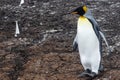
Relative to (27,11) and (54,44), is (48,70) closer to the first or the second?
(54,44)

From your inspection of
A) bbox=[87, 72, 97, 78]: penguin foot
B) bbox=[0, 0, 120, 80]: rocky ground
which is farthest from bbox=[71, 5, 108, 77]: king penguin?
bbox=[0, 0, 120, 80]: rocky ground

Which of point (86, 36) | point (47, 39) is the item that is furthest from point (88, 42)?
point (47, 39)

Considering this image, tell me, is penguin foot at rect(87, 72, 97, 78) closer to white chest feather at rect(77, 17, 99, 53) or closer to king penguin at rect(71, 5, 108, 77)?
king penguin at rect(71, 5, 108, 77)

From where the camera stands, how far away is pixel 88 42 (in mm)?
5117

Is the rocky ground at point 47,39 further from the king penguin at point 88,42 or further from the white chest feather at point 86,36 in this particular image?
the white chest feather at point 86,36

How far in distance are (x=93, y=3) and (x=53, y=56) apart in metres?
3.01

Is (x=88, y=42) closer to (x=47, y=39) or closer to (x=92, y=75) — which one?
(x=92, y=75)

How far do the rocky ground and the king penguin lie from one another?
17cm

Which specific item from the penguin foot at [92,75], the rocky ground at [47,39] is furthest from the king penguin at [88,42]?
the rocky ground at [47,39]

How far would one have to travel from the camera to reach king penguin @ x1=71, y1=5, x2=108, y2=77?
509cm

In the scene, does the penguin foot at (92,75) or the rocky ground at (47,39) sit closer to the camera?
the penguin foot at (92,75)

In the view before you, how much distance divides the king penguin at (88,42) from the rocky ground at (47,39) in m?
0.17

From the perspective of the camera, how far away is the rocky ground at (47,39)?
5.38 meters

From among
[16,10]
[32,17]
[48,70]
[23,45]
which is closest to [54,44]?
[23,45]
